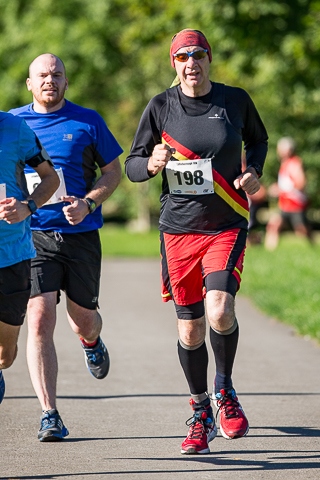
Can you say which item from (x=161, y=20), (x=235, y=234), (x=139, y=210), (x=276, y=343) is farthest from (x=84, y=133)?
(x=139, y=210)

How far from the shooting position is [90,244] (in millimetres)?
7195

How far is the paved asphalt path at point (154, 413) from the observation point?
5.74 metres

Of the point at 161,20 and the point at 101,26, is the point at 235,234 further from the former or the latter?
the point at 101,26

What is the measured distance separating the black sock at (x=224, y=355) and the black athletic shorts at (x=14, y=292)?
1.10 metres

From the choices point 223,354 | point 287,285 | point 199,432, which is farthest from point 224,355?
point 287,285

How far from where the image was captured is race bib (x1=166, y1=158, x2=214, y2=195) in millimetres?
6223

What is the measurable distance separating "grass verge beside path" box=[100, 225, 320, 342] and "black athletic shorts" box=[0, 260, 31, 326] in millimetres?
4914

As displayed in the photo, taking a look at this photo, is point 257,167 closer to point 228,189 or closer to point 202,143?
point 228,189

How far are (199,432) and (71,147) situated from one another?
1970 mm

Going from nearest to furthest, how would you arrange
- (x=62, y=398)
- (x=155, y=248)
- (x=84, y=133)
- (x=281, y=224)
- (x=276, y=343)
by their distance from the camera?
(x=84, y=133)
(x=62, y=398)
(x=276, y=343)
(x=281, y=224)
(x=155, y=248)

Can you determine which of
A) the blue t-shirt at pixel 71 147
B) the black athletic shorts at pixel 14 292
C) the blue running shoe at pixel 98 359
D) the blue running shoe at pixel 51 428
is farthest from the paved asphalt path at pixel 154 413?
the blue t-shirt at pixel 71 147

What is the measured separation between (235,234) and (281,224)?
15.1m

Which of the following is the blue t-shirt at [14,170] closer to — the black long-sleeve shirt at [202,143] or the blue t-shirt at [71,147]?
the black long-sleeve shirt at [202,143]

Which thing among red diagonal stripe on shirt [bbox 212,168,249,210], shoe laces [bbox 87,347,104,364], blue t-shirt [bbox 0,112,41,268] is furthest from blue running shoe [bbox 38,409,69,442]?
red diagonal stripe on shirt [bbox 212,168,249,210]
